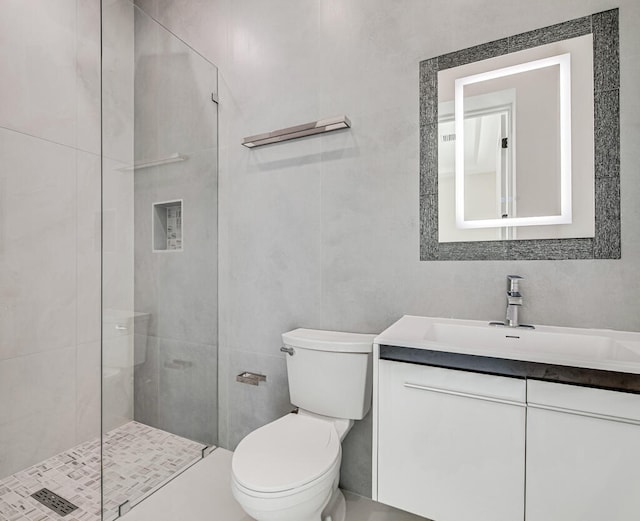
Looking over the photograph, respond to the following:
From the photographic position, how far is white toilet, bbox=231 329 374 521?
3.54 feet

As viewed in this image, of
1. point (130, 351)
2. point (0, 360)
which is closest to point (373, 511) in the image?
point (130, 351)

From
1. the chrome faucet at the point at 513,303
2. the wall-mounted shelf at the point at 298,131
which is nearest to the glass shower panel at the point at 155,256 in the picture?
the wall-mounted shelf at the point at 298,131

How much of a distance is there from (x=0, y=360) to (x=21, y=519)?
0.69 meters

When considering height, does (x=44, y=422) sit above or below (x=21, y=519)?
above

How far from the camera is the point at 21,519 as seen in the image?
1.44 meters

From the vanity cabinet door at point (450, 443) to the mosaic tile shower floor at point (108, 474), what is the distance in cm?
116

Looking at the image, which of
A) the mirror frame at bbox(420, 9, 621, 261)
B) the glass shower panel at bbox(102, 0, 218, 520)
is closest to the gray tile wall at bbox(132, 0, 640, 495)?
the mirror frame at bbox(420, 9, 621, 261)

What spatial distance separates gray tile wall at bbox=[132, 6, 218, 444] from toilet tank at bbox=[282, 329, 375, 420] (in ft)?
2.28

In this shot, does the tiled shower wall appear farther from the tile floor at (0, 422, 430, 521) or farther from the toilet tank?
the toilet tank

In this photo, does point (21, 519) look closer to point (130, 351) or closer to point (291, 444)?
point (130, 351)

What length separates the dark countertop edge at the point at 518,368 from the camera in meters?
0.83

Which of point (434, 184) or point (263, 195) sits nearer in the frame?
point (434, 184)

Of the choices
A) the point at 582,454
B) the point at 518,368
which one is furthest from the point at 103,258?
the point at 582,454

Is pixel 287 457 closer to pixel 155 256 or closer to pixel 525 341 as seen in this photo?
pixel 525 341
